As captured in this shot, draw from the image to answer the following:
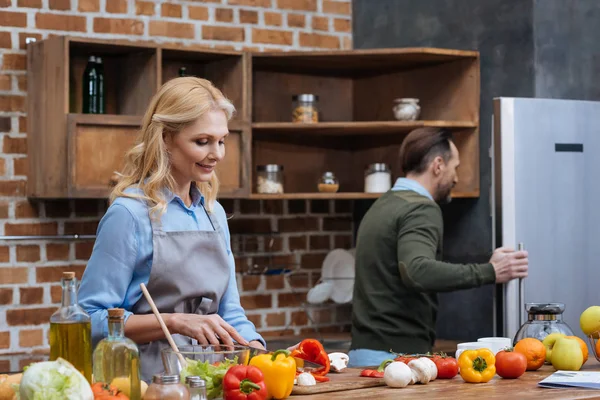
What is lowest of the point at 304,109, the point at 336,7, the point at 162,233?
the point at 162,233

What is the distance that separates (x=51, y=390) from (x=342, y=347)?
288 cm

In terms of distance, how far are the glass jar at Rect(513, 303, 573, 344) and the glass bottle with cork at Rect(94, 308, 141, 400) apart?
1.32 meters

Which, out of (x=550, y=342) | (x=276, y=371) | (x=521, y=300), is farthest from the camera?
(x=521, y=300)

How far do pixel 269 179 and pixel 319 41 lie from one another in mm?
870

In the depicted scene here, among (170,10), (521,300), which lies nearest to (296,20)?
(170,10)

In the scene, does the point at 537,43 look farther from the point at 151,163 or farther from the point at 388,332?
the point at 151,163

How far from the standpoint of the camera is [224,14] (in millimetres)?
4781

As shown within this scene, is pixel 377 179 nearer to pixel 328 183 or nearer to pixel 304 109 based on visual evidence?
pixel 328 183

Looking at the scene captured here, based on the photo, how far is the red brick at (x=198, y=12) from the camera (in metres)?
4.69

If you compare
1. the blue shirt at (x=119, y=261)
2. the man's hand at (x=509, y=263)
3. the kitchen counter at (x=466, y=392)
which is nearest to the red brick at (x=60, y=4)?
the blue shirt at (x=119, y=261)

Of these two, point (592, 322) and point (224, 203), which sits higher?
point (224, 203)

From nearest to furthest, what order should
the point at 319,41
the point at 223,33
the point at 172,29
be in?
the point at 172,29, the point at 223,33, the point at 319,41

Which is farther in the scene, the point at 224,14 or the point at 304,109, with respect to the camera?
the point at 224,14

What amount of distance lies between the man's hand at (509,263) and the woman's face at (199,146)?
159 centimetres
